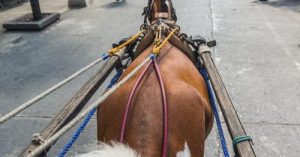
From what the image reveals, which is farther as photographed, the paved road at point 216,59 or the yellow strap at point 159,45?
the paved road at point 216,59

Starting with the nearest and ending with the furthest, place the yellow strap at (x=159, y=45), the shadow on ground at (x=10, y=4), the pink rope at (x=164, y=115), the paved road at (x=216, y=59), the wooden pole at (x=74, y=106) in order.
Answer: the pink rope at (x=164, y=115)
the wooden pole at (x=74, y=106)
the yellow strap at (x=159, y=45)
the paved road at (x=216, y=59)
the shadow on ground at (x=10, y=4)

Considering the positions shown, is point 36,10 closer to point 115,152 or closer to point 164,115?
point 164,115

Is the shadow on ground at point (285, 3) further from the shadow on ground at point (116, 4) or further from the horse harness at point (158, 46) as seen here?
the horse harness at point (158, 46)

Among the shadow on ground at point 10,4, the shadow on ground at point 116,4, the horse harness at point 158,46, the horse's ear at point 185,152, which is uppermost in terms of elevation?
the horse harness at point 158,46

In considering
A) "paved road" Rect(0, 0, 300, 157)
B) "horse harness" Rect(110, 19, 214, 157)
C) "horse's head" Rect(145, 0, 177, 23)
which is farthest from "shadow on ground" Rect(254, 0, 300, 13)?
"horse harness" Rect(110, 19, 214, 157)

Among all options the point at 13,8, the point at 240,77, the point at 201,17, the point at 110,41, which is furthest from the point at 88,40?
the point at 13,8

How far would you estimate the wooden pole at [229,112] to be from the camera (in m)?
1.64

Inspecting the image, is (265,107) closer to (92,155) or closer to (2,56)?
Result: (92,155)

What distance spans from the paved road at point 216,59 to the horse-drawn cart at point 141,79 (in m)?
0.23

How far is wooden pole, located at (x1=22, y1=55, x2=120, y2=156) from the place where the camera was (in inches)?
70.7

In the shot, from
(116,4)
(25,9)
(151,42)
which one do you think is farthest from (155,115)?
(25,9)

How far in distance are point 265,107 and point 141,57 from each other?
2588 mm

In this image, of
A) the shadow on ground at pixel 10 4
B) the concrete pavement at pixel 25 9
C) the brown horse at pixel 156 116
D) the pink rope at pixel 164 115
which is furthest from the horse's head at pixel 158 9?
the shadow on ground at pixel 10 4

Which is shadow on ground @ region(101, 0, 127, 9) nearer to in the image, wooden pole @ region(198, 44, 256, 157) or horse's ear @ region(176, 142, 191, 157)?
wooden pole @ region(198, 44, 256, 157)
